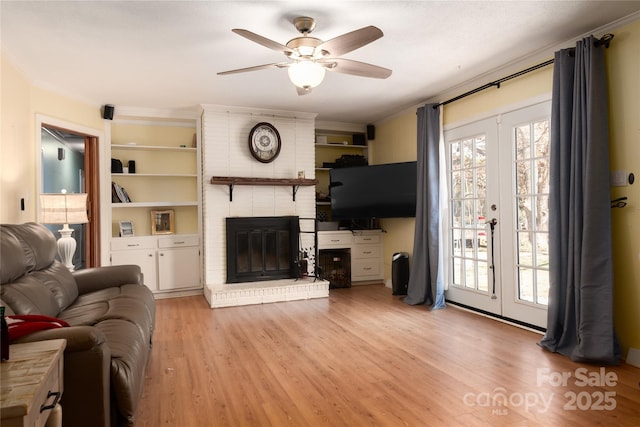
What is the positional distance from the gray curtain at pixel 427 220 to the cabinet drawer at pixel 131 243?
3.42 m

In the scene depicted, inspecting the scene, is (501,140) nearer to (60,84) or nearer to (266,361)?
(266,361)

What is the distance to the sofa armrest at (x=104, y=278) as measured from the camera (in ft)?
10.9

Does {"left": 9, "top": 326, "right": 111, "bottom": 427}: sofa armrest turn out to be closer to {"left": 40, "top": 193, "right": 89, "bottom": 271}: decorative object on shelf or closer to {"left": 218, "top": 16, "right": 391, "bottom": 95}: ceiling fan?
{"left": 218, "top": 16, "right": 391, "bottom": 95}: ceiling fan

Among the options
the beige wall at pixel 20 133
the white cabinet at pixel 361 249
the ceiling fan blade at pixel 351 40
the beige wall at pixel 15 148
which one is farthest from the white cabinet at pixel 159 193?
the ceiling fan blade at pixel 351 40

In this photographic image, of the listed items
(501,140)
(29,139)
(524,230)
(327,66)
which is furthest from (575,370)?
(29,139)

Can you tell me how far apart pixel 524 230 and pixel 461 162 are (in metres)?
1.13

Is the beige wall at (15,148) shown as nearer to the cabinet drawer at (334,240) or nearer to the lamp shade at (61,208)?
the lamp shade at (61,208)

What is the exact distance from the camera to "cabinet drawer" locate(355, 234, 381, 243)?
5.96 m

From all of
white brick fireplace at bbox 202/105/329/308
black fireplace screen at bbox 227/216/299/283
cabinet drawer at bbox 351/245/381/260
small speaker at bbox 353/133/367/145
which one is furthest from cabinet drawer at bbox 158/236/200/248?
small speaker at bbox 353/133/367/145

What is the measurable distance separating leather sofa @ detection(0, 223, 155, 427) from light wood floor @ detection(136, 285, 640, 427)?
0.45 m

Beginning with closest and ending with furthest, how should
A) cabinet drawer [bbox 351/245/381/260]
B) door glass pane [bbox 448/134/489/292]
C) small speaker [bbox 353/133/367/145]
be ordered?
door glass pane [bbox 448/134/489/292] < cabinet drawer [bbox 351/245/381/260] < small speaker [bbox 353/133/367/145]

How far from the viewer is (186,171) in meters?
5.64

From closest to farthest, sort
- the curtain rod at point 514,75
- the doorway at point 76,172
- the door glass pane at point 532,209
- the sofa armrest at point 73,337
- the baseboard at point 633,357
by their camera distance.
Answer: the sofa armrest at point 73,337 < the baseboard at point 633,357 < the curtain rod at point 514,75 < the door glass pane at point 532,209 < the doorway at point 76,172

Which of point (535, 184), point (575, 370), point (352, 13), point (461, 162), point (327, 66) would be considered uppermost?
point (352, 13)
